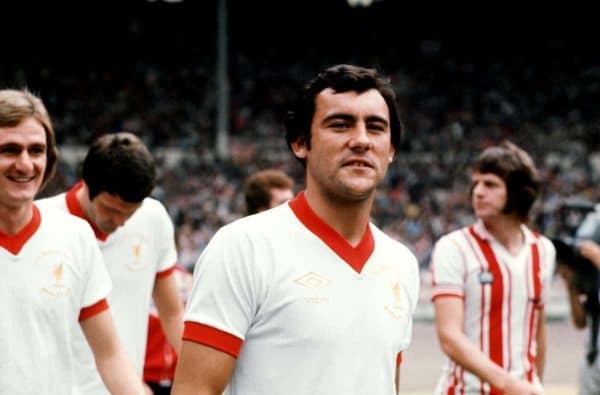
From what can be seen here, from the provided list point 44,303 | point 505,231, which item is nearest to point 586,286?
point 505,231

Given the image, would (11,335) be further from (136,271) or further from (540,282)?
(540,282)

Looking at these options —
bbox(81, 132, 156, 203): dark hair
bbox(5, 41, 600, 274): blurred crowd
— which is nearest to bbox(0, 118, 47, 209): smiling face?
bbox(81, 132, 156, 203): dark hair

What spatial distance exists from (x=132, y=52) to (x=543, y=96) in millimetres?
12329

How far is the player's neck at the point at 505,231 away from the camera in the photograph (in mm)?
4922

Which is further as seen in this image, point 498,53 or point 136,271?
point 498,53

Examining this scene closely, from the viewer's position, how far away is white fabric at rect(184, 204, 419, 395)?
104 inches

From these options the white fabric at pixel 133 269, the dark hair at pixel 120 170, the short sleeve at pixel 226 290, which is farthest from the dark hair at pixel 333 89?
the white fabric at pixel 133 269

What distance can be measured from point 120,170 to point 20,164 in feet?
3.42

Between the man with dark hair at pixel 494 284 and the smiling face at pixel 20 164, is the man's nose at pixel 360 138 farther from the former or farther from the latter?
the man with dark hair at pixel 494 284

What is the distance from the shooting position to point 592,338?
18.9 feet

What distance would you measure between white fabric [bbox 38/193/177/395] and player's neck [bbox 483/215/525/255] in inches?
58.1

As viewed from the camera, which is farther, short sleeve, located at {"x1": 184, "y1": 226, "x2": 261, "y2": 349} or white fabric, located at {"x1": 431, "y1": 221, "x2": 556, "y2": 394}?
white fabric, located at {"x1": 431, "y1": 221, "x2": 556, "y2": 394}

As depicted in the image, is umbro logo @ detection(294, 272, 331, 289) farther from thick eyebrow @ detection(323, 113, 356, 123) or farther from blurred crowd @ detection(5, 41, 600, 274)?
blurred crowd @ detection(5, 41, 600, 274)

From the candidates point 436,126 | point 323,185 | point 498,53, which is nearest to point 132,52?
point 436,126
